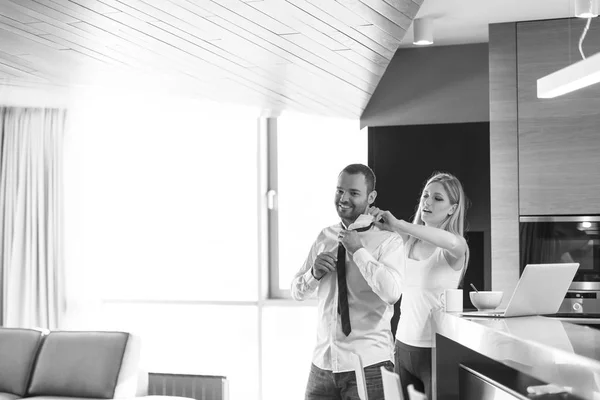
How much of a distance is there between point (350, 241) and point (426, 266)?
2.28 feet

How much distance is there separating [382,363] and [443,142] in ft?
8.83

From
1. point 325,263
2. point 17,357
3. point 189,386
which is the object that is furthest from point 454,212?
point 17,357

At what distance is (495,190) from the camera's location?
5.22 m

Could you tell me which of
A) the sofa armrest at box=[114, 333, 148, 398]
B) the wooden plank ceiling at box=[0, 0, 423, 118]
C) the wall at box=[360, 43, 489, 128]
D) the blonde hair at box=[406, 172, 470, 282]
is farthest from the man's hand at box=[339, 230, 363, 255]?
the wall at box=[360, 43, 489, 128]

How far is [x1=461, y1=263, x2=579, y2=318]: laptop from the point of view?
9.49 ft

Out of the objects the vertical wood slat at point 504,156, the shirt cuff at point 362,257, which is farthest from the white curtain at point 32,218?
the shirt cuff at point 362,257

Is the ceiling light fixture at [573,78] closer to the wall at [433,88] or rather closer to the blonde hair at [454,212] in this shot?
the blonde hair at [454,212]

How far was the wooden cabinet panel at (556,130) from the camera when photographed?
5023mm

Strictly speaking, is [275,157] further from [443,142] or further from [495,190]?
[495,190]

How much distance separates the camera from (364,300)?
10.6 feet

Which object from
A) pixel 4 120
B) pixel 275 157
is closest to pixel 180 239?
pixel 275 157

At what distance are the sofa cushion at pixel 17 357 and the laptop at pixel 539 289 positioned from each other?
Result: 11.4ft

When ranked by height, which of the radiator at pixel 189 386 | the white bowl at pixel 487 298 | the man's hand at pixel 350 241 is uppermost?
the man's hand at pixel 350 241

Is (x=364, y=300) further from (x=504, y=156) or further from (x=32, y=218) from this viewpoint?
(x=32, y=218)
